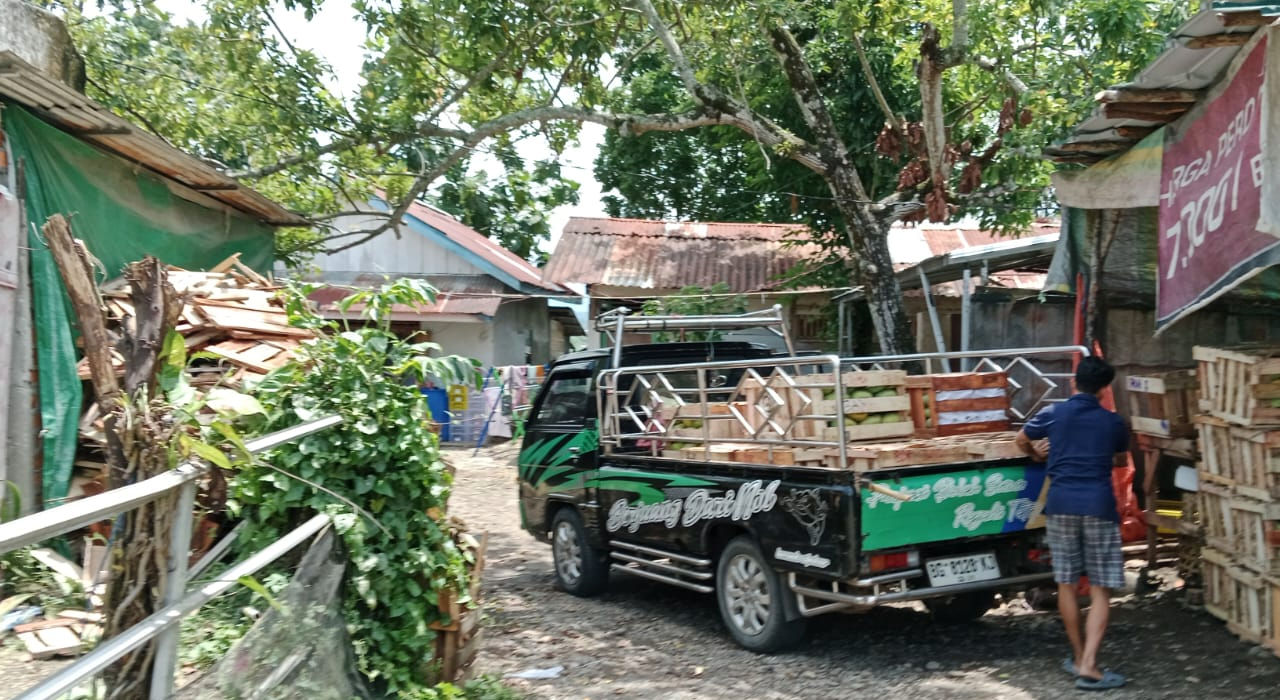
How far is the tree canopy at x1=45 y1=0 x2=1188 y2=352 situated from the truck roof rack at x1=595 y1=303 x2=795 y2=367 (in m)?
2.82

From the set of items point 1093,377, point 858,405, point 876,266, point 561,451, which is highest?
point 876,266

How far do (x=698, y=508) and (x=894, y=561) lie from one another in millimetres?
1416

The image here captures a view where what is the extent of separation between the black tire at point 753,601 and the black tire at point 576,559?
154 cm

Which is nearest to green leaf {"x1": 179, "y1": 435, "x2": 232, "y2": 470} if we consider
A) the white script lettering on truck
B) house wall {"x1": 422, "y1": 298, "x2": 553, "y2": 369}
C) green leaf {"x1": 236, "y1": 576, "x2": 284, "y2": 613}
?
green leaf {"x1": 236, "y1": 576, "x2": 284, "y2": 613}

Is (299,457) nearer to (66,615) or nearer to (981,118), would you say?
(66,615)

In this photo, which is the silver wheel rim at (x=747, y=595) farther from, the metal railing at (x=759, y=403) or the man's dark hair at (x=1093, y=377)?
the man's dark hair at (x=1093, y=377)

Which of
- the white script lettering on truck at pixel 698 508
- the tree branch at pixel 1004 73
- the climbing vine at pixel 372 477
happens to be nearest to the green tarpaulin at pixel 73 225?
the climbing vine at pixel 372 477

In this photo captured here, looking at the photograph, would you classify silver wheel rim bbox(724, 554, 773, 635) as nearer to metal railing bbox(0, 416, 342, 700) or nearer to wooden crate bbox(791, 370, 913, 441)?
wooden crate bbox(791, 370, 913, 441)

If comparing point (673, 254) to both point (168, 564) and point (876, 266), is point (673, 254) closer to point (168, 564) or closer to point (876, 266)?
point (876, 266)

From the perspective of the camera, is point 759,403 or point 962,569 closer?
point 962,569

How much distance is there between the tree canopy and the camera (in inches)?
408

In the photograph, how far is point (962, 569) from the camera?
5402 millimetres

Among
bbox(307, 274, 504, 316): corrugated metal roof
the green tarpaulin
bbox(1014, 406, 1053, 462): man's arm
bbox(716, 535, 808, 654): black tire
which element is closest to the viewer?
bbox(1014, 406, 1053, 462): man's arm

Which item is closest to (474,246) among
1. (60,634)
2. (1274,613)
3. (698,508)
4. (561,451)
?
(561,451)
